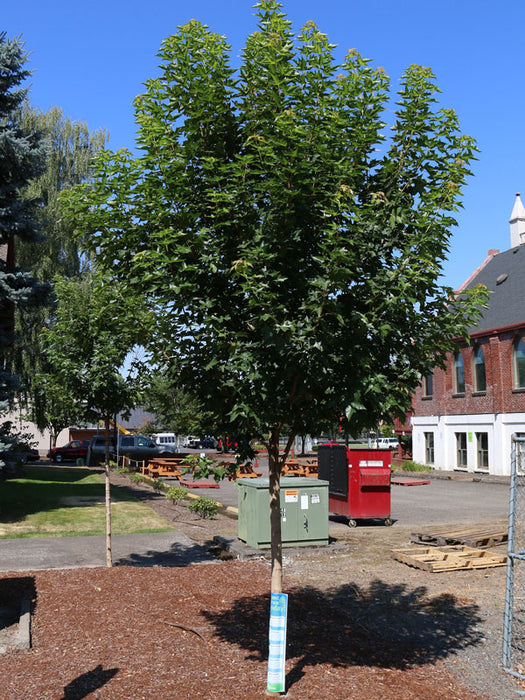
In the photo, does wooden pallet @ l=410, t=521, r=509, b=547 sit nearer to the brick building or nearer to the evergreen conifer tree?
the evergreen conifer tree

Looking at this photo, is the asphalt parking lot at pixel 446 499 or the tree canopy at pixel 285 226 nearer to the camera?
the tree canopy at pixel 285 226

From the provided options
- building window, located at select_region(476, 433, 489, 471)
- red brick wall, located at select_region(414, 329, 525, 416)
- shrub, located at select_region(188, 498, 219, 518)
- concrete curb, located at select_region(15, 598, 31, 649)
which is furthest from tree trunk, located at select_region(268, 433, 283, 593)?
building window, located at select_region(476, 433, 489, 471)

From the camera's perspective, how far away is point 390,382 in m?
5.89

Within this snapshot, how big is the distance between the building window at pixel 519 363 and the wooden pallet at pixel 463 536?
67.3 feet

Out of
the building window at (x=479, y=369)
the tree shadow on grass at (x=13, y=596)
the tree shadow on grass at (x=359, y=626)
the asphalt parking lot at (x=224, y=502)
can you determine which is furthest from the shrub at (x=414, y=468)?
the tree shadow on grass at (x=13, y=596)

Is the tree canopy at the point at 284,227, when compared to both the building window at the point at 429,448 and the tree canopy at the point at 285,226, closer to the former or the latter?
the tree canopy at the point at 285,226

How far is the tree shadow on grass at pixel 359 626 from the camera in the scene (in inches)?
267

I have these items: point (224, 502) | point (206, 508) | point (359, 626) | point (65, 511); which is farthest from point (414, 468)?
point (359, 626)

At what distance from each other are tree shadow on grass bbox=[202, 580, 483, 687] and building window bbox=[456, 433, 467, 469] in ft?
94.6

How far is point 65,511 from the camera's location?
18078mm

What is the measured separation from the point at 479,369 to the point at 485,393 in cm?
176

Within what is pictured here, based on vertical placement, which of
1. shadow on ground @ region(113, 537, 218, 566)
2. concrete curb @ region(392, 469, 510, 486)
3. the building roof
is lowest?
concrete curb @ region(392, 469, 510, 486)

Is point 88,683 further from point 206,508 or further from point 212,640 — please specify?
point 206,508

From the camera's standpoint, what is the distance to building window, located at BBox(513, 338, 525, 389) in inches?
1296
